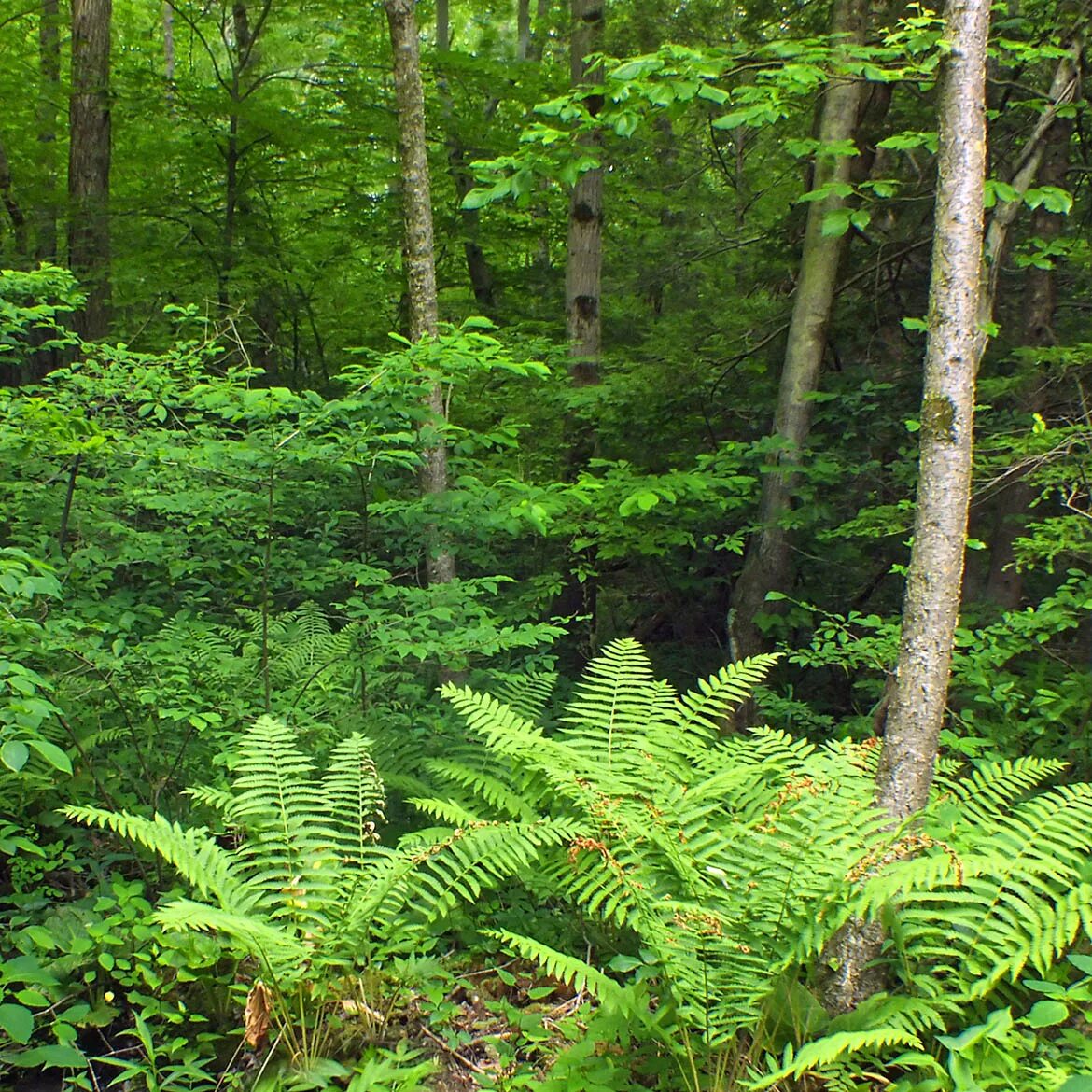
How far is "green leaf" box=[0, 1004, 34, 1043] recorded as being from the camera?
2186mm

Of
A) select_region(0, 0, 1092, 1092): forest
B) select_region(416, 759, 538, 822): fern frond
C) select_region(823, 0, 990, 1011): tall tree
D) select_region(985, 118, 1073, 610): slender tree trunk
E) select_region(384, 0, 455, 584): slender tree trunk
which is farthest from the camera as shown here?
select_region(985, 118, 1073, 610): slender tree trunk

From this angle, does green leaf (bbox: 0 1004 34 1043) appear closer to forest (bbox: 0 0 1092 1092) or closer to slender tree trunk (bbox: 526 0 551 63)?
forest (bbox: 0 0 1092 1092)

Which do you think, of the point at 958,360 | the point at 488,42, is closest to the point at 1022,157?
the point at 958,360

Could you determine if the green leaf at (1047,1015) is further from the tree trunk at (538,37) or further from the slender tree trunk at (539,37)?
the tree trunk at (538,37)

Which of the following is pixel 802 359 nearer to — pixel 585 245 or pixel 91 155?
pixel 585 245

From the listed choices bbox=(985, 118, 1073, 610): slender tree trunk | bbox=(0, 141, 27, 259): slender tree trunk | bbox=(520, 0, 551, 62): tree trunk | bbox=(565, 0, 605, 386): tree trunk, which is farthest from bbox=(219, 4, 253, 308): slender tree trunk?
bbox=(985, 118, 1073, 610): slender tree trunk

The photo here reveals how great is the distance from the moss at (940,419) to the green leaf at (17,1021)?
333 cm

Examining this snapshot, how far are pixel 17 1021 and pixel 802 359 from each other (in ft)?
19.1

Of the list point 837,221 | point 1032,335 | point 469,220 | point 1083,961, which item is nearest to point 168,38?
point 469,220

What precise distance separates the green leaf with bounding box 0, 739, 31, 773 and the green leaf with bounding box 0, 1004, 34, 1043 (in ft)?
2.54

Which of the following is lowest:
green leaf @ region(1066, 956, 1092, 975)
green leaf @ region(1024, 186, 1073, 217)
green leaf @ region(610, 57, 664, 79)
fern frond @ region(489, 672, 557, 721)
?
fern frond @ region(489, 672, 557, 721)

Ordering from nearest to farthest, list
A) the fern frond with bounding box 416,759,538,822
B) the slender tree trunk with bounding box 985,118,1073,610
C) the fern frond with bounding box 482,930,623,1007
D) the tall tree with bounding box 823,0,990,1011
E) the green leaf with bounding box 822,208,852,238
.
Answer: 1. the fern frond with bounding box 482,930,623,1007
2. the tall tree with bounding box 823,0,990,1011
3. the fern frond with bounding box 416,759,538,822
4. the green leaf with bounding box 822,208,852,238
5. the slender tree trunk with bounding box 985,118,1073,610

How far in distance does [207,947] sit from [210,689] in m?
1.15

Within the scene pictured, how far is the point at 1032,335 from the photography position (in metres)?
5.84
